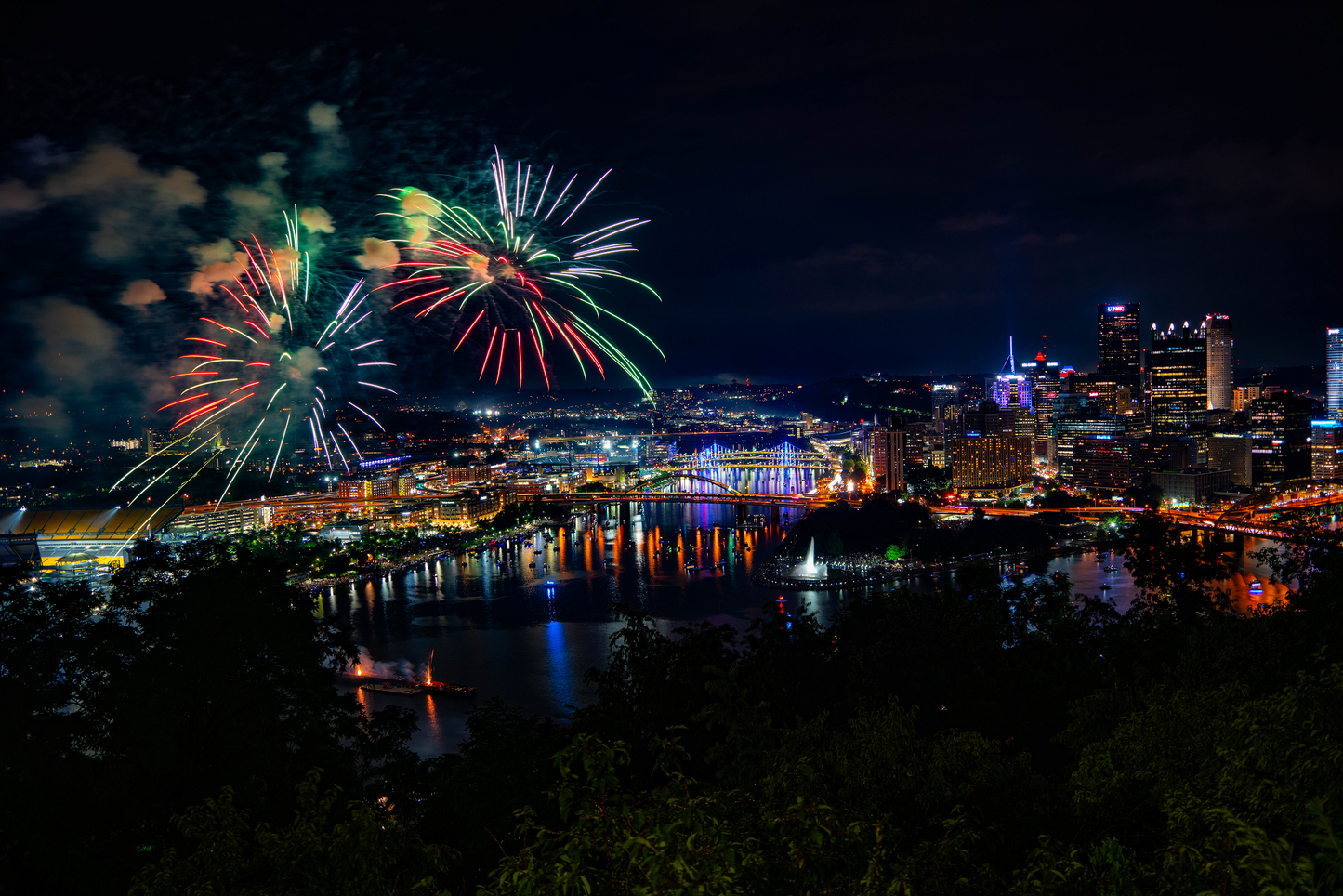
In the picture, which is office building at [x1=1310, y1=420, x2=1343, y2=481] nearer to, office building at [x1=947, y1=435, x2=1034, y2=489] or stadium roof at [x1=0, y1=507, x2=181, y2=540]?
office building at [x1=947, y1=435, x2=1034, y2=489]

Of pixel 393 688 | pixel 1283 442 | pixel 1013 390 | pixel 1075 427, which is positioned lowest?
pixel 393 688

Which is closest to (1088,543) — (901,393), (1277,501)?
(1277,501)

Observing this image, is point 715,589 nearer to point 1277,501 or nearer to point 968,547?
point 968,547

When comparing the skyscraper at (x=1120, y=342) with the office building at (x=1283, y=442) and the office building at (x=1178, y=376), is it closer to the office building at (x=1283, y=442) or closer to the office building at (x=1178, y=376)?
the office building at (x=1178, y=376)

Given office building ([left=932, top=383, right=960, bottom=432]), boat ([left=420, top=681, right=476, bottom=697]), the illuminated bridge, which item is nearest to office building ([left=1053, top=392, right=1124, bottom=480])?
office building ([left=932, top=383, right=960, bottom=432])

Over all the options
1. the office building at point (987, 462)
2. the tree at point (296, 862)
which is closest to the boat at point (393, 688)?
the tree at point (296, 862)

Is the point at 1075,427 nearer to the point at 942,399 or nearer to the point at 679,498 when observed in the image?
the point at 679,498

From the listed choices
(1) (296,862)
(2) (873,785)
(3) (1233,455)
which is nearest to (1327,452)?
(3) (1233,455)
